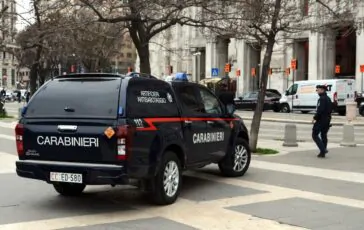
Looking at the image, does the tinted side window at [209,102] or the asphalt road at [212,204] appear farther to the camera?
the tinted side window at [209,102]

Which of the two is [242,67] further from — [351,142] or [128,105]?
[128,105]

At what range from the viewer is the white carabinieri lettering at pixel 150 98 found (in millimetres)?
7932

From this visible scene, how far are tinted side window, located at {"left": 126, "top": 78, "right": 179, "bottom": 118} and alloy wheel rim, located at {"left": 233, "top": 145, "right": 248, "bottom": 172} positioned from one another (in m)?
2.48

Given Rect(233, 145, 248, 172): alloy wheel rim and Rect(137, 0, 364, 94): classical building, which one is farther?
Rect(137, 0, 364, 94): classical building

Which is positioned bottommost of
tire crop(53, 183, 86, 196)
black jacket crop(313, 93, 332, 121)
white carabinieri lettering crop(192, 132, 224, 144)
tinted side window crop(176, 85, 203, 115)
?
tire crop(53, 183, 86, 196)

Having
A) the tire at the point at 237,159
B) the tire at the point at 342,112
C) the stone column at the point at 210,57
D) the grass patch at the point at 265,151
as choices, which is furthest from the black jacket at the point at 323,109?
the stone column at the point at 210,57

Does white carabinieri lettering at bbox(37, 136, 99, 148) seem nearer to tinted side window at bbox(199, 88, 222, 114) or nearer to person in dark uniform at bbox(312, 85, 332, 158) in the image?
tinted side window at bbox(199, 88, 222, 114)

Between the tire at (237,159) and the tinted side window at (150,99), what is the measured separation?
2268 millimetres

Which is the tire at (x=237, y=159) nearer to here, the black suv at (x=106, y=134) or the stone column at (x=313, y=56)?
the black suv at (x=106, y=134)

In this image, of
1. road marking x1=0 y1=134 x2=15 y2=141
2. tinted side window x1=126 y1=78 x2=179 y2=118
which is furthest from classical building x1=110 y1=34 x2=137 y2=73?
tinted side window x1=126 y1=78 x2=179 y2=118

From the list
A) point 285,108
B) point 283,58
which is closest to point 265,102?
point 285,108

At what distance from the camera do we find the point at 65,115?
25.3 ft

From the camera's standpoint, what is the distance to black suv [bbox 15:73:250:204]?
7391 millimetres

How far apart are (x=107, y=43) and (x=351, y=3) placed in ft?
34.7
